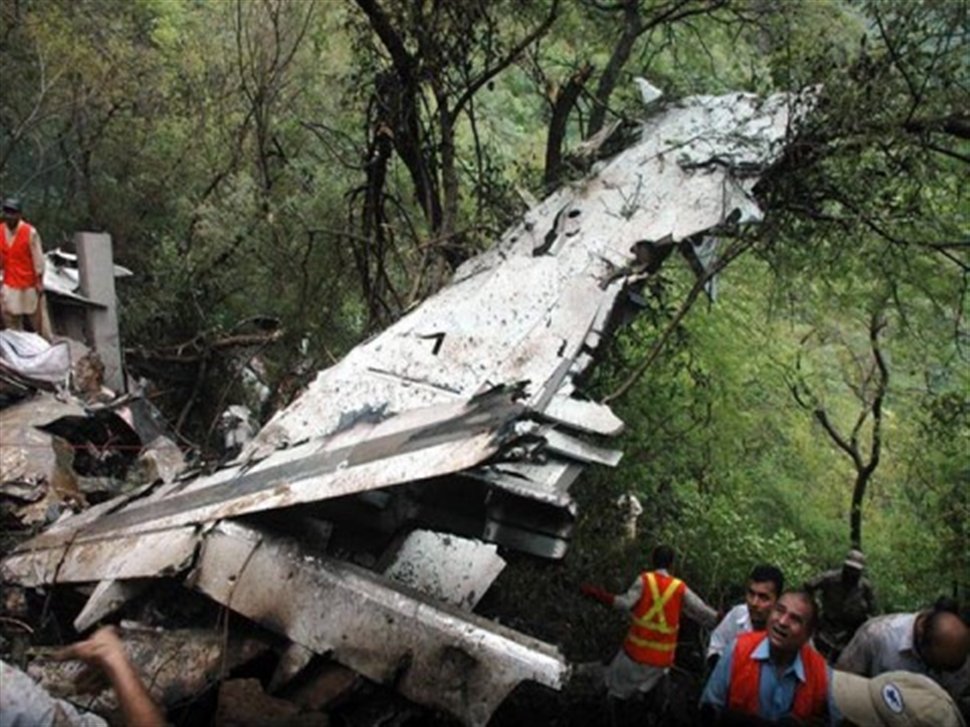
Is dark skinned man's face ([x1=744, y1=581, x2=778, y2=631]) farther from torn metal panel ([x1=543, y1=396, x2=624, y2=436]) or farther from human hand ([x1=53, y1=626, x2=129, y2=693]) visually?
human hand ([x1=53, y1=626, x2=129, y2=693])

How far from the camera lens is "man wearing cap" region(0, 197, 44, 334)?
7.47 meters

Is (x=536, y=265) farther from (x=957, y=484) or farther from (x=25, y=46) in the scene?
(x=25, y=46)

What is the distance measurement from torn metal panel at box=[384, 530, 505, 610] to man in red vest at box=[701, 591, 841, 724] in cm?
138

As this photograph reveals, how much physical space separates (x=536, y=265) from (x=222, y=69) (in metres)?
8.77

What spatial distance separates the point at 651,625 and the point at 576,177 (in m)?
4.30

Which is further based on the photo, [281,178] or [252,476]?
[281,178]

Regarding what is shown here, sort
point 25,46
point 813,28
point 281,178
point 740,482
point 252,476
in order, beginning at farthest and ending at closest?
1. point 25,46
2. point 281,178
3. point 740,482
4. point 813,28
5. point 252,476

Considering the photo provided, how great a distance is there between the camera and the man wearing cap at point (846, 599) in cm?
544

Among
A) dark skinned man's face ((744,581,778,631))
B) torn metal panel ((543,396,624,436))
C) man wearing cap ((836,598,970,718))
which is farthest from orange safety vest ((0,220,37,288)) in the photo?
man wearing cap ((836,598,970,718))

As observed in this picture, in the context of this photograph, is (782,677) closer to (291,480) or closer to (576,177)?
(291,480)

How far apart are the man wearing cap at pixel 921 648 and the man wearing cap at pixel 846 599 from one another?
1.26 m

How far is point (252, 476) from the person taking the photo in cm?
404

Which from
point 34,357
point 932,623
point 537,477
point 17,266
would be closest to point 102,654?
point 537,477

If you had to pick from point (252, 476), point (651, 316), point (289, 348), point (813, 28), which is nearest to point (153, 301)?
point (289, 348)
